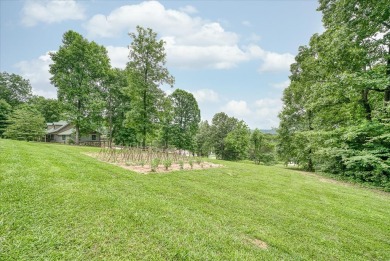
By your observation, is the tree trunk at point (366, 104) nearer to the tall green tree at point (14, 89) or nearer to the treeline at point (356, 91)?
the treeline at point (356, 91)

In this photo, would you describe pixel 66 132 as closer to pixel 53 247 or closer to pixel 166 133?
pixel 166 133

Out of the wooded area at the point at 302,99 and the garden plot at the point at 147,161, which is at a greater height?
the wooded area at the point at 302,99

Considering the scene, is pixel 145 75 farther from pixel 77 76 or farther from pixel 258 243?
pixel 258 243

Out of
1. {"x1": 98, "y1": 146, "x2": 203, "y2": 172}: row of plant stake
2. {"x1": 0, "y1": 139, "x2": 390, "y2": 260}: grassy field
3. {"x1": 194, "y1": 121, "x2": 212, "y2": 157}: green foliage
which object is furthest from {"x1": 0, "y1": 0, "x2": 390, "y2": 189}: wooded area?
{"x1": 0, "y1": 139, "x2": 390, "y2": 260}: grassy field

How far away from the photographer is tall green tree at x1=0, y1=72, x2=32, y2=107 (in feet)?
114

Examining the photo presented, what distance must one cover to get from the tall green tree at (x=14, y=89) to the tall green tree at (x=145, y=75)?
3730 centimetres

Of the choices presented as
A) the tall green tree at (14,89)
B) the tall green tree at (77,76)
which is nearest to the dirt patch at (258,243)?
the tall green tree at (77,76)

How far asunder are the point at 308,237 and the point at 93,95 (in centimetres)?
2480

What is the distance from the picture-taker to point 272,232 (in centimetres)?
339

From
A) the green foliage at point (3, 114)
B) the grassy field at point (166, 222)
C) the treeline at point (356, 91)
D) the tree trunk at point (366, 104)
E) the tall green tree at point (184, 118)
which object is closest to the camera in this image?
the grassy field at point (166, 222)

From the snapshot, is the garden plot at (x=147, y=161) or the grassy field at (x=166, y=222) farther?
the garden plot at (x=147, y=161)

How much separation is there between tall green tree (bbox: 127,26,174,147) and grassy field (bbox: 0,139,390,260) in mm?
9567

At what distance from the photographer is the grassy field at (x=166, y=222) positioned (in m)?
2.54

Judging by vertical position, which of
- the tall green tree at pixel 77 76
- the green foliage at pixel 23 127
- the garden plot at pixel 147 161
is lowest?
the garden plot at pixel 147 161
